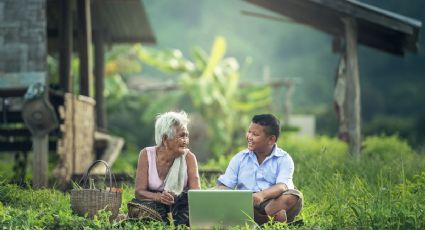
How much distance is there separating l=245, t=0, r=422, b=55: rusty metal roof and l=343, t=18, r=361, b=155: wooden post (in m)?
0.25

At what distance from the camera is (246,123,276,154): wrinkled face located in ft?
20.7

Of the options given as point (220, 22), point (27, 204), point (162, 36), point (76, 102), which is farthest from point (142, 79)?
point (27, 204)

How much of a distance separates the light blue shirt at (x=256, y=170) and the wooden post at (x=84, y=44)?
6539 mm

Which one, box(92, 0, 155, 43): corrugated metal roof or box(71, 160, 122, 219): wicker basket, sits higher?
box(92, 0, 155, 43): corrugated metal roof

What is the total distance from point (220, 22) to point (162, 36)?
504 cm

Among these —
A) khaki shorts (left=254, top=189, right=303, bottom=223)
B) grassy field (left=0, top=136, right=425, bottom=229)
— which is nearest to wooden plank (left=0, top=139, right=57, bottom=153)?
grassy field (left=0, top=136, right=425, bottom=229)

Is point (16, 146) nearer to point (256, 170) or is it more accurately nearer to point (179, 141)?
point (179, 141)

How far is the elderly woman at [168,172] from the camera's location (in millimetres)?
6266

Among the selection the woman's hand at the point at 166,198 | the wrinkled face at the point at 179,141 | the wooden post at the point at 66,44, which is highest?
the wooden post at the point at 66,44

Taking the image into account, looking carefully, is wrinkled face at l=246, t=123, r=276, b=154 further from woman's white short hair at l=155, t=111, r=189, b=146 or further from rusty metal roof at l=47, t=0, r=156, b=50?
rusty metal roof at l=47, t=0, r=156, b=50

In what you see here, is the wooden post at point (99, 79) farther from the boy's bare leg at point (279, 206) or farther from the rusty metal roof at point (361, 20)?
the boy's bare leg at point (279, 206)

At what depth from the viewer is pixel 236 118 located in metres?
23.2

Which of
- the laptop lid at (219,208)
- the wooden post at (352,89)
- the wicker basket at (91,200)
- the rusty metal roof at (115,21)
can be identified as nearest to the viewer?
the laptop lid at (219,208)

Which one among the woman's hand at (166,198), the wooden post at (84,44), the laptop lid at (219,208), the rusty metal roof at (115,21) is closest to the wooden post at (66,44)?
the wooden post at (84,44)
